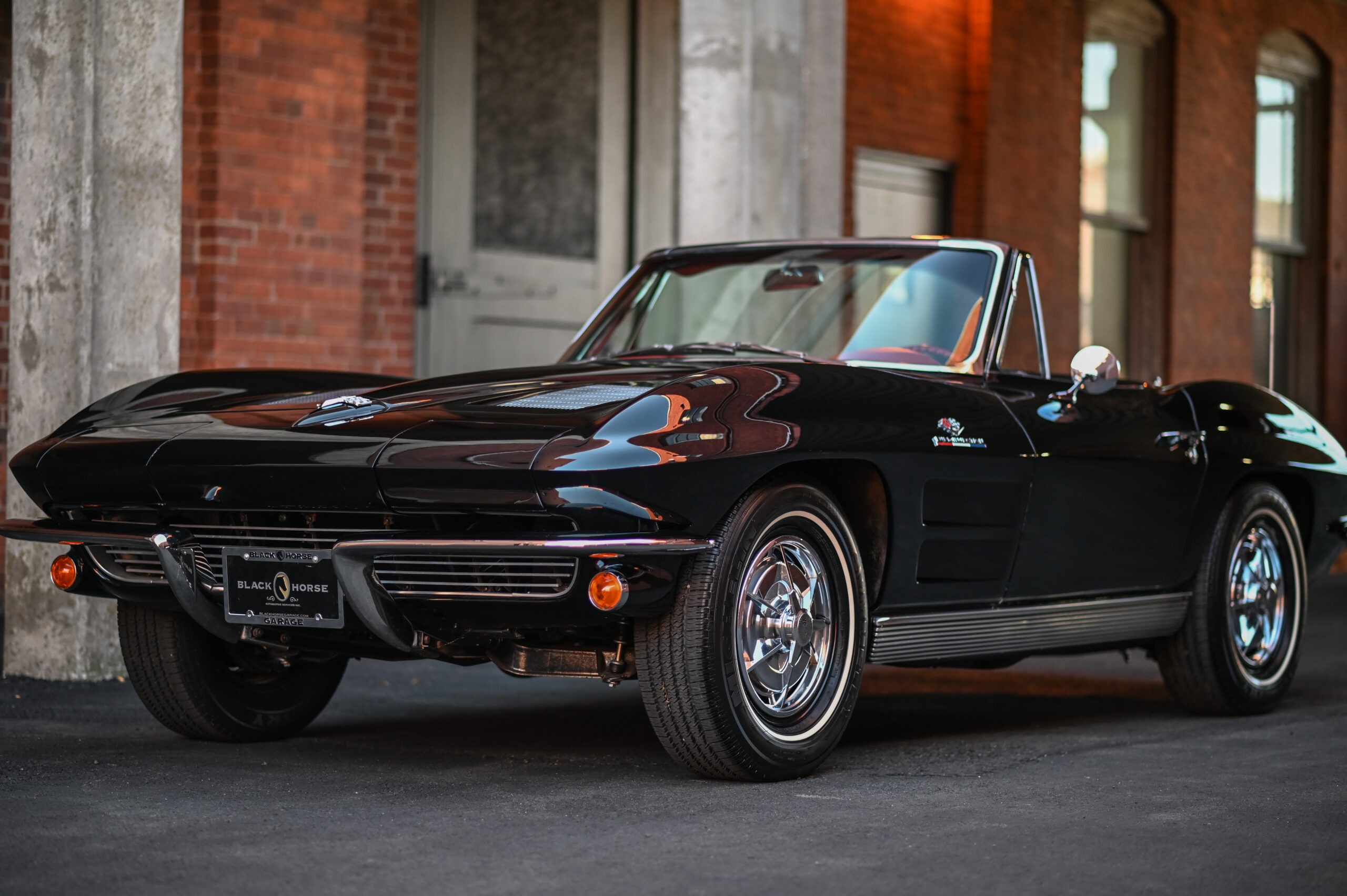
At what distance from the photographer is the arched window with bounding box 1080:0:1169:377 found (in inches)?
637

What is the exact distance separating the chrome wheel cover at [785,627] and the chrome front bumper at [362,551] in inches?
10.0

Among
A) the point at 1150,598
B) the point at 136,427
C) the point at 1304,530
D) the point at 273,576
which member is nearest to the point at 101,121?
the point at 136,427

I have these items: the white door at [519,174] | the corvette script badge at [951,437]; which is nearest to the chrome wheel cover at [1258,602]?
the corvette script badge at [951,437]

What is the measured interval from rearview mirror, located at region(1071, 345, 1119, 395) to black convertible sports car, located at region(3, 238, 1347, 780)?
0.04 feet

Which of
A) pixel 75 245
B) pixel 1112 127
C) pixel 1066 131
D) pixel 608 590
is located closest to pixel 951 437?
pixel 608 590

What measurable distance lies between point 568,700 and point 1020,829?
2683mm

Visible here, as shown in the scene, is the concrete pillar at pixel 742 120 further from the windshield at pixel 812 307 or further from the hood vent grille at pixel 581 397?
the hood vent grille at pixel 581 397

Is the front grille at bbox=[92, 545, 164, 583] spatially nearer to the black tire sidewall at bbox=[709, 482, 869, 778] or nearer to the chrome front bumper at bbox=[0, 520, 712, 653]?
the chrome front bumper at bbox=[0, 520, 712, 653]

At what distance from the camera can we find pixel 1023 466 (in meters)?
5.23

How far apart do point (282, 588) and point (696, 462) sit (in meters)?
1.02

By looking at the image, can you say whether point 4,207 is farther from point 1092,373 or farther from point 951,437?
point 951,437

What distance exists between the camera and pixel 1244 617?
6.30m

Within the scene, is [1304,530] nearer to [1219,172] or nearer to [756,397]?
[756,397]

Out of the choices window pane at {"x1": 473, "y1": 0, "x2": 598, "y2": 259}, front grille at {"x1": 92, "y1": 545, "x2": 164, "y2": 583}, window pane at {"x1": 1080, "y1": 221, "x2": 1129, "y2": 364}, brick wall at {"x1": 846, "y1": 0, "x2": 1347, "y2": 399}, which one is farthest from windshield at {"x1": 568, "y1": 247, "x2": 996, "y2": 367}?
window pane at {"x1": 1080, "y1": 221, "x2": 1129, "y2": 364}
